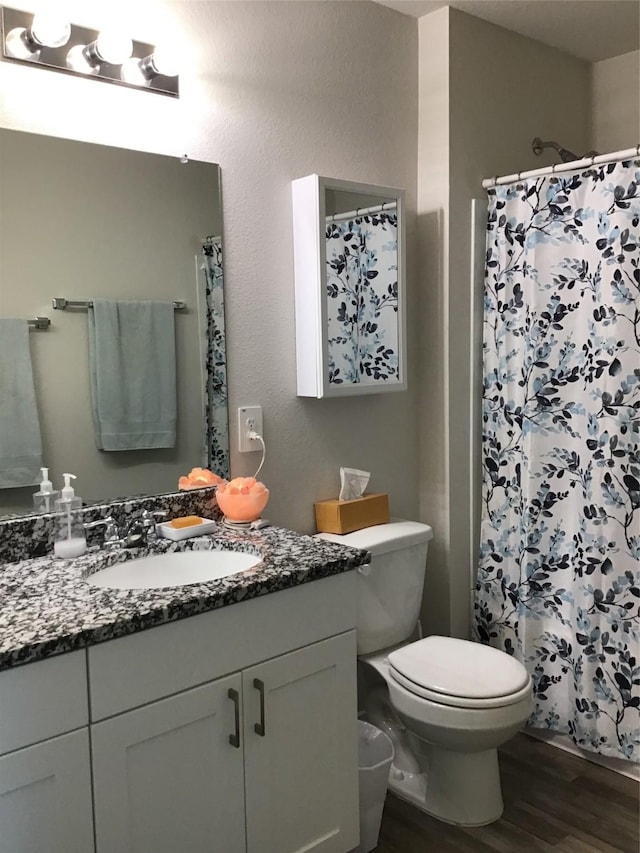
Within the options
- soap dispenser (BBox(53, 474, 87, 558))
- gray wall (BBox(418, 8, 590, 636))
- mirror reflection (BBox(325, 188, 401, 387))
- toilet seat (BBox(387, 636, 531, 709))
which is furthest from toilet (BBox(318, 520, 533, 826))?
soap dispenser (BBox(53, 474, 87, 558))

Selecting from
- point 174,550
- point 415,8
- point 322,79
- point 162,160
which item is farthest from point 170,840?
point 415,8

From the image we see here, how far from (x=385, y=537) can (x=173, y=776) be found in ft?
3.32

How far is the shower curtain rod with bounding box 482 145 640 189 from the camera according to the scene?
7.57 feet

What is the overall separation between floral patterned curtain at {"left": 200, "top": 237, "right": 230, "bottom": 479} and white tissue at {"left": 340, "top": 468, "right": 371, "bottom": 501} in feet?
1.41

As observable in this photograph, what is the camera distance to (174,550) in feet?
6.37

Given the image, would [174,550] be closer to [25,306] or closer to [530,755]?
[25,306]

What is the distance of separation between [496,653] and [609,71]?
90.5 inches

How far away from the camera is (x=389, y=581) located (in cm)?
237

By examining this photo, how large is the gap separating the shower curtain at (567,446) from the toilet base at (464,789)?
48 cm

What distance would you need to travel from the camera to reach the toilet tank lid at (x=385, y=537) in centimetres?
232

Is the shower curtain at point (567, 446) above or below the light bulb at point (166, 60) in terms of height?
below

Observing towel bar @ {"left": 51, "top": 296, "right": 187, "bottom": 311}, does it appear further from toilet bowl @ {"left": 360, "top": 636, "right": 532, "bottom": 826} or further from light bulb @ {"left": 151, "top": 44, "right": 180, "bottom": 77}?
toilet bowl @ {"left": 360, "top": 636, "right": 532, "bottom": 826}

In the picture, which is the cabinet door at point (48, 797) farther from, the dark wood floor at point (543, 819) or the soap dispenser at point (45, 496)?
the dark wood floor at point (543, 819)

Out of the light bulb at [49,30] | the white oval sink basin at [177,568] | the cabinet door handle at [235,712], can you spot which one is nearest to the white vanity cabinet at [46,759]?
the cabinet door handle at [235,712]
